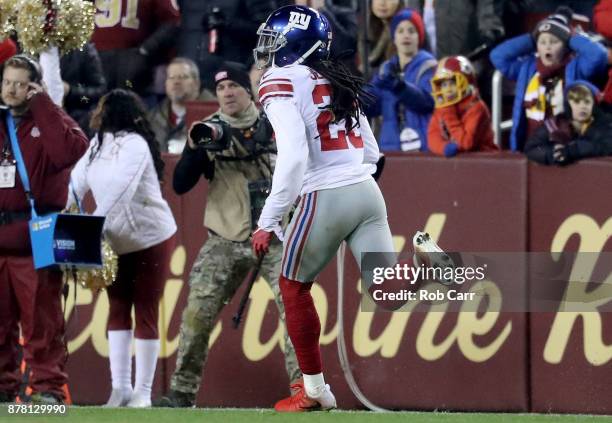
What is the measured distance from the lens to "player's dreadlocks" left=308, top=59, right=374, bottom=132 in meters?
9.05

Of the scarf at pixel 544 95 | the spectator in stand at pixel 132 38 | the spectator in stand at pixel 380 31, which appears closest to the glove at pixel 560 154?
the scarf at pixel 544 95

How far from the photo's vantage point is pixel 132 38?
512 inches

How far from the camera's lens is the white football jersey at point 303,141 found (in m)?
8.77

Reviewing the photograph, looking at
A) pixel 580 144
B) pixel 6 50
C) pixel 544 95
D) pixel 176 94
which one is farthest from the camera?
pixel 176 94

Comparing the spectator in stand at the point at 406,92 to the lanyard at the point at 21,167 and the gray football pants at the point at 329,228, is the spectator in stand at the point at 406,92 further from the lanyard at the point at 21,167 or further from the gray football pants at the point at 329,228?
the gray football pants at the point at 329,228

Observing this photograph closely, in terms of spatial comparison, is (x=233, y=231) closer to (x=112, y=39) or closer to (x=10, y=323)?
(x=10, y=323)

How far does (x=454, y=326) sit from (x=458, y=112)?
1439 mm

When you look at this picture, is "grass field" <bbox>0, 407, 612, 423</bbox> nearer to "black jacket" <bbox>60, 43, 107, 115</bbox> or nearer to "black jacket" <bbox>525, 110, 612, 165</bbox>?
"black jacket" <bbox>525, 110, 612, 165</bbox>

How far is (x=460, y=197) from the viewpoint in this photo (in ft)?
37.6

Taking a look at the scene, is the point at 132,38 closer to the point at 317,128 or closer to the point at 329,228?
the point at 317,128

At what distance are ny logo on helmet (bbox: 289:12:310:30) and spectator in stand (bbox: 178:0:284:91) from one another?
11.6ft

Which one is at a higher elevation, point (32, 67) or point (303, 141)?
point (32, 67)

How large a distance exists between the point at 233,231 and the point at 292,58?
6.23ft

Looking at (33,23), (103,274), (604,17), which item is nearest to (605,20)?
(604,17)
